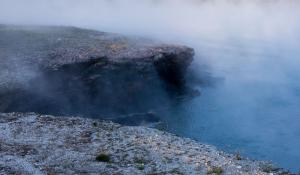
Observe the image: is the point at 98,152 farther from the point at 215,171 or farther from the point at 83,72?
the point at 83,72

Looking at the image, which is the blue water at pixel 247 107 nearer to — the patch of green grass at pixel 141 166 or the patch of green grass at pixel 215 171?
the patch of green grass at pixel 215 171

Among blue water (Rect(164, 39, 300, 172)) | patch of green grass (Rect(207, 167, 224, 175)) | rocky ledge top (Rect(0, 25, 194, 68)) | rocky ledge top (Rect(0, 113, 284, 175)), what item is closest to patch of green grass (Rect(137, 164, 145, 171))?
rocky ledge top (Rect(0, 113, 284, 175))

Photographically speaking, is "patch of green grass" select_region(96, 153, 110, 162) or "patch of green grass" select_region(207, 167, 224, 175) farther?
"patch of green grass" select_region(96, 153, 110, 162)

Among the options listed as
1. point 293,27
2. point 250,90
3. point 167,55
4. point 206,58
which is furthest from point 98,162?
point 293,27

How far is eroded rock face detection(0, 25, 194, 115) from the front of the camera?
107 feet

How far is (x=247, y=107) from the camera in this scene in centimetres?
3834

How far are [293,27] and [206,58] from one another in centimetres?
4619

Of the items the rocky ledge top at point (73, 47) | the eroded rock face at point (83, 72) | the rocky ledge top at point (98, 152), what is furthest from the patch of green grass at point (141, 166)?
the rocky ledge top at point (73, 47)

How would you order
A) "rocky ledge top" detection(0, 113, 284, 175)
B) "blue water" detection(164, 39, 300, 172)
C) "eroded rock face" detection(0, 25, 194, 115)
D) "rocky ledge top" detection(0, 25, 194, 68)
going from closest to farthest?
"rocky ledge top" detection(0, 113, 284, 175), "blue water" detection(164, 39, 300, 172), "eroded rock face" detection(0, 25, 194, 115), "rocky ledge top" detection(0, 25, 194, 68)

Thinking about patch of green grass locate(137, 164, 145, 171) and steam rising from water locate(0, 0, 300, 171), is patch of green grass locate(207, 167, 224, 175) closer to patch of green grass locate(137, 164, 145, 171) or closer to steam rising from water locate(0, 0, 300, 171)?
patch of green grass locate(137, 164, 145, 171)

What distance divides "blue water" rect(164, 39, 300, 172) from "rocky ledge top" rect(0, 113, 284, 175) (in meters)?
6.30

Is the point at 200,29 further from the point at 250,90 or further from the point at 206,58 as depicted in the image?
the point at 250,90

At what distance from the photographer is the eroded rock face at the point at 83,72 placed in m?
32.7

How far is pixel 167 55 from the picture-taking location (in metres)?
40.9
